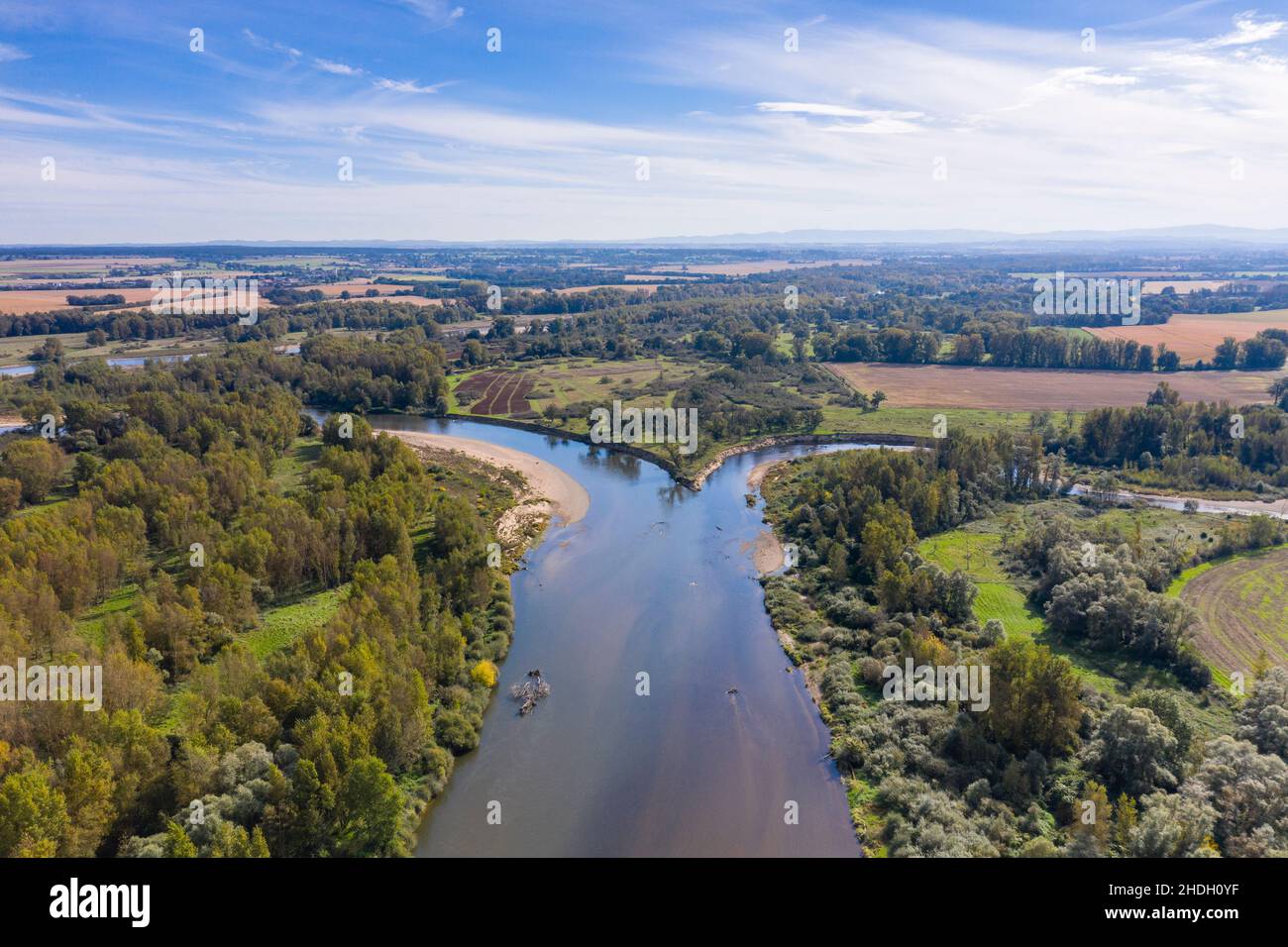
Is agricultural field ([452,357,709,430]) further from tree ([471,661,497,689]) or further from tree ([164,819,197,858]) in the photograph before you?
tree ([164,819,197,858])

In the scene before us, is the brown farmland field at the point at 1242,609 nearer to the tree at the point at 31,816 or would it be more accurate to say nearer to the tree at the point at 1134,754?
the tree at the point at 1134,754

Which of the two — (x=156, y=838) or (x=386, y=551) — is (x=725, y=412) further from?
(x=156, y=838)

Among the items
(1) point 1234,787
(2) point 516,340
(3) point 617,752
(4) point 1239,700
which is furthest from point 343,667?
(2) point 516,340

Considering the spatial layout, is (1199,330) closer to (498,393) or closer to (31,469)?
(498,393)

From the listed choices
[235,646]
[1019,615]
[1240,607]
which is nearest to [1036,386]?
[1240,607]

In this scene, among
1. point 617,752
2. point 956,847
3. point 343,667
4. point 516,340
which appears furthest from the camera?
point 516,340
